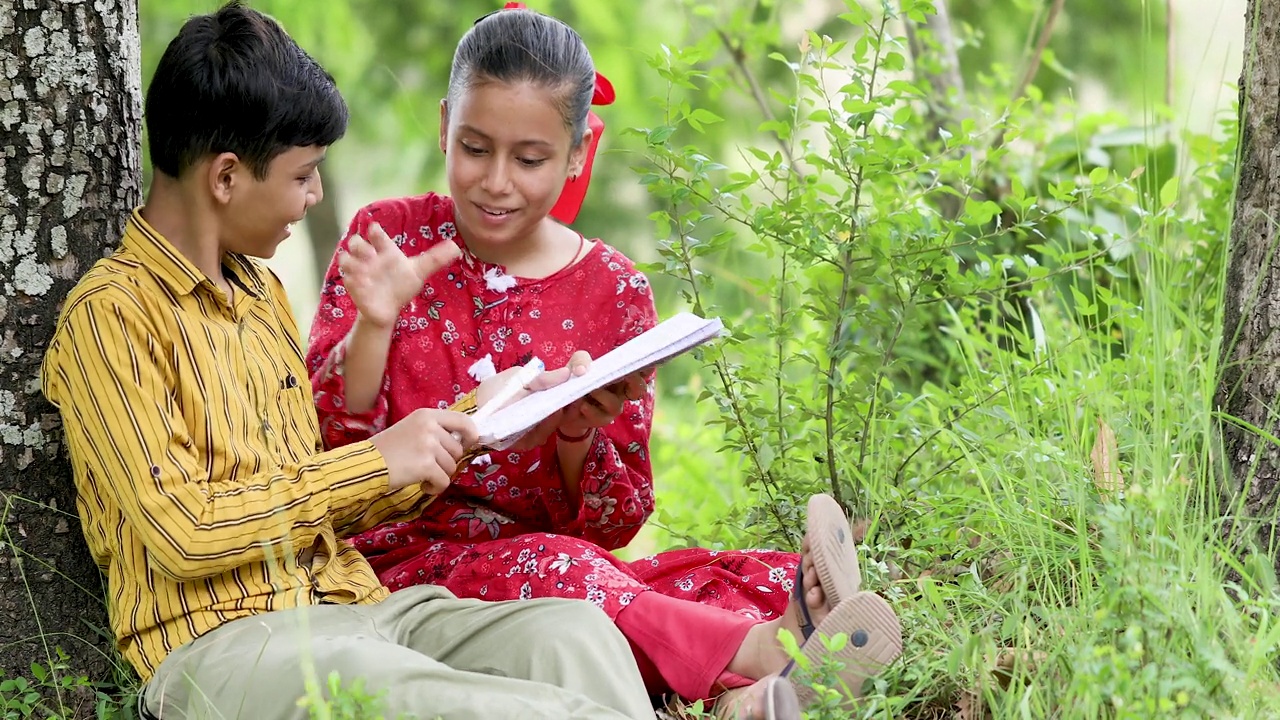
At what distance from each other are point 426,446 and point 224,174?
558 mm

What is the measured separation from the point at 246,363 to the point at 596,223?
4040mm

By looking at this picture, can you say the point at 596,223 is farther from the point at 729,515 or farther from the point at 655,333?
the point at 655,333

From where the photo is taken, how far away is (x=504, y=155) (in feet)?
8.01

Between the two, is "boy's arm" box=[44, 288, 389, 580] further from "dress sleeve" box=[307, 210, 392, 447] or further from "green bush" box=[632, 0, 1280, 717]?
"green bush" box=[632, 0, 1280, 717]

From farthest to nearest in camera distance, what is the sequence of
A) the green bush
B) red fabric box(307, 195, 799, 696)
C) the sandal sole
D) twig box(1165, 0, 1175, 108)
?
twig box(1165, 0, 1175, 108) < red fabric box(307, 195, 799, 696) < the sandal sole < the green bush

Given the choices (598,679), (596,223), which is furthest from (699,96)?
(598,679)

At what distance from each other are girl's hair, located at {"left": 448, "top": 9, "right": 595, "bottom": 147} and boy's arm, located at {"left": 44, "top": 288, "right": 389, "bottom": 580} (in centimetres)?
84

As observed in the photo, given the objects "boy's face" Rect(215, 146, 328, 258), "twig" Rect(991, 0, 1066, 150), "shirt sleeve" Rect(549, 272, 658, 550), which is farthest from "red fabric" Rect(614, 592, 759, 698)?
"twig" Rect(991, 0, 1066, 150)

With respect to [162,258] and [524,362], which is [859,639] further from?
[162,258]

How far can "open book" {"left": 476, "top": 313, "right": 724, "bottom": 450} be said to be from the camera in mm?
2201

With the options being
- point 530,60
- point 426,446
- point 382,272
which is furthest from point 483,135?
point 426,446

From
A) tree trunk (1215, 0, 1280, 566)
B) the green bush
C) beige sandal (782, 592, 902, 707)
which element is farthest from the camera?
tree trunk (1215, 0, 1280, 566)

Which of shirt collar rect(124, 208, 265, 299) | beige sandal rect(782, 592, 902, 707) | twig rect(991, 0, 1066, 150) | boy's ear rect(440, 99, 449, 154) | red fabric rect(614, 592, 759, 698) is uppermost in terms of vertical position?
boy's ear rect(440, 99, 449, 154)

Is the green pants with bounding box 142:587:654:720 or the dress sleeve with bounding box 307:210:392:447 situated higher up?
the dress sleeve with bounding box 307:210:392:447
